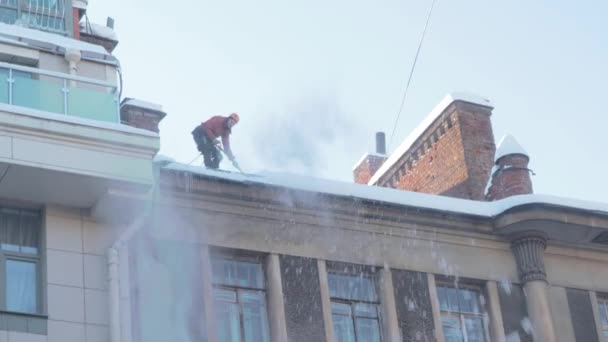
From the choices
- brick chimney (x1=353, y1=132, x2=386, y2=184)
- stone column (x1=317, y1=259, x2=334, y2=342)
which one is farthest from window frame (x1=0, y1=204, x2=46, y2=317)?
brick chimney (x1=353, y1=132, x2=386, y2=184)

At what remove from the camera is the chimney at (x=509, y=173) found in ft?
87.0

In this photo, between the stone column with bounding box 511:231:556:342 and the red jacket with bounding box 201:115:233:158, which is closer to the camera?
the stone column with bounding box 511:231:556:342

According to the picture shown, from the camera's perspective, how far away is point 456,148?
29.1m

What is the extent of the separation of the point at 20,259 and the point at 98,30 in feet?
17.3

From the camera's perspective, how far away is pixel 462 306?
24.5m

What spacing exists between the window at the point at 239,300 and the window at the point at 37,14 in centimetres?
444

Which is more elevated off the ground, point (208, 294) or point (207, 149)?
point (207, 149)

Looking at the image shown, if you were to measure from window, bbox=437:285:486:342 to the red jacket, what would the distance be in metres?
4.18

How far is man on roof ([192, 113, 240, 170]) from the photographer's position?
25062 millimetres

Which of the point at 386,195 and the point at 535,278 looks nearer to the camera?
the point at 386,195

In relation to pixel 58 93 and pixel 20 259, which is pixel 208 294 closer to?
pixel 20 259

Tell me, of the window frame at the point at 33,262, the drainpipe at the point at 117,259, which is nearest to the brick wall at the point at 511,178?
the drainpipe at the point at 117,259

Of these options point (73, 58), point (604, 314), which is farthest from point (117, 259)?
point (604, 314)

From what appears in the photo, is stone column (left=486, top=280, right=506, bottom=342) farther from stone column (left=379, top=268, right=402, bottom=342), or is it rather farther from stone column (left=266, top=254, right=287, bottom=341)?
stone column (left=266, top=254, right=287, bottom=341)
